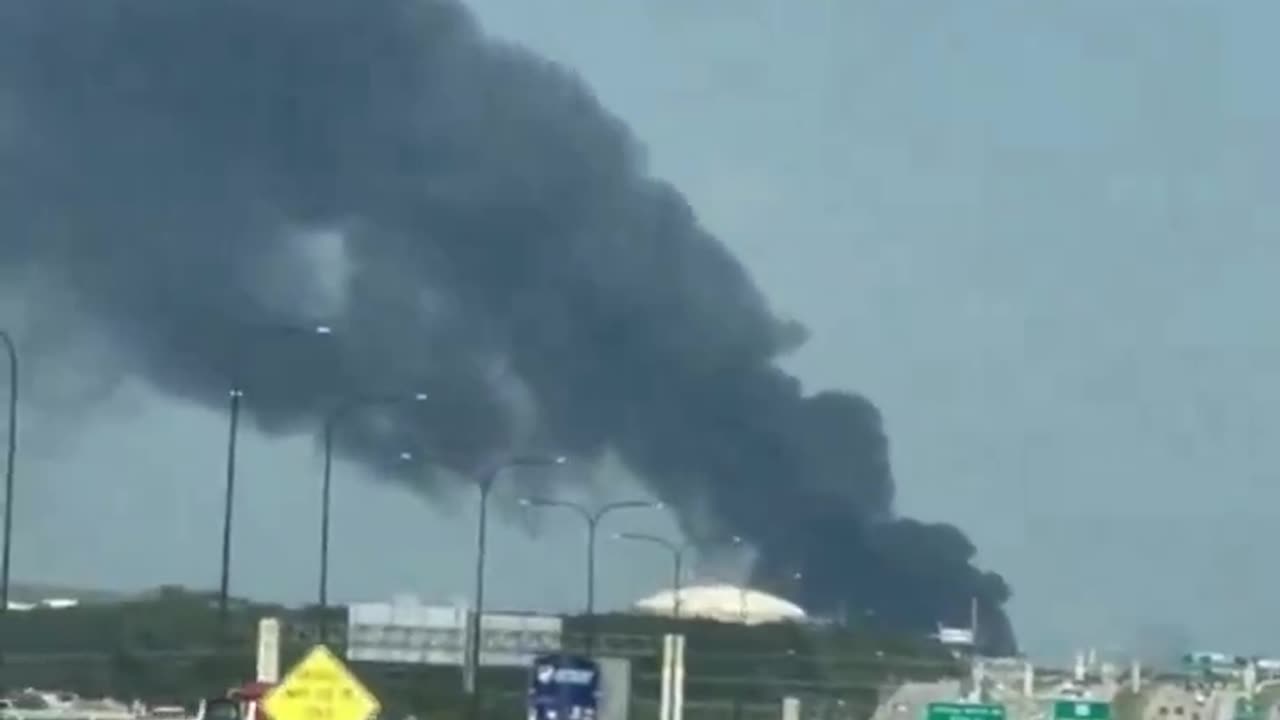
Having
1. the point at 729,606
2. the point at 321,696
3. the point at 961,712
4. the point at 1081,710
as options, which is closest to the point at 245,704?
the point at 321,696

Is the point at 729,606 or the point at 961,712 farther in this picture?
the point at 729,606

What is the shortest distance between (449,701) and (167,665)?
1152 centimetres

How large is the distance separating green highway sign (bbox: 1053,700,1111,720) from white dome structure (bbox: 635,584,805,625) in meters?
97.2

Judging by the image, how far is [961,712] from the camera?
2970 inches

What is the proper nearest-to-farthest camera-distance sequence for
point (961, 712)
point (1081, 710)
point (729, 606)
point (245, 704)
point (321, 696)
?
point (321, 696) → point (245, 704) → point (961, 712) → point (1081, 710) → point (729, 606)

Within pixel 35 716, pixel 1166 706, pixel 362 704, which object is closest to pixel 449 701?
pixel 1166 706

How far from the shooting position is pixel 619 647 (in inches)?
5979

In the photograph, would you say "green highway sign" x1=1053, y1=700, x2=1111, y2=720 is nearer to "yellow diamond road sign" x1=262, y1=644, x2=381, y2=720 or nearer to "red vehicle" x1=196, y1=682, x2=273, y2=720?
"red vehicle" x1=196, y1=682, x2=273, y2=720

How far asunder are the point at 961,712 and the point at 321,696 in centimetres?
4206

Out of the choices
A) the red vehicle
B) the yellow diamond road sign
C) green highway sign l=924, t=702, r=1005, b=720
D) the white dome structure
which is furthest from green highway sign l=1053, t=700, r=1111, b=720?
the white dome structure

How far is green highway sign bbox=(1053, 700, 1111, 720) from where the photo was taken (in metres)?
80.7

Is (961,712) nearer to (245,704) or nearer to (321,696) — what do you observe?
(245,704)

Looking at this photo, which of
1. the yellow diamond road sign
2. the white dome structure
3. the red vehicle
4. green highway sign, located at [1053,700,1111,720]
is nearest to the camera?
the yellow diamond road sign

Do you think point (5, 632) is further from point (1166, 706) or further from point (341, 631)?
point (1166, 706)
